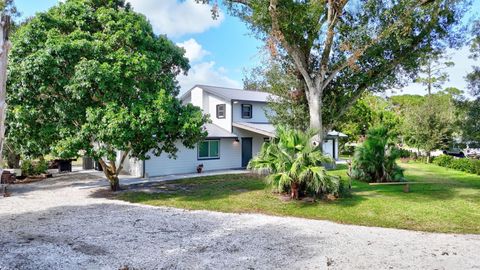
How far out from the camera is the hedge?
2203cm

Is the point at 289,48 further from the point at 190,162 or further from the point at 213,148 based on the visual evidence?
the point at 213,148

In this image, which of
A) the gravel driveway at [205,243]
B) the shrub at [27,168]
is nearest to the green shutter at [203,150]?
the shrub at [27,168]

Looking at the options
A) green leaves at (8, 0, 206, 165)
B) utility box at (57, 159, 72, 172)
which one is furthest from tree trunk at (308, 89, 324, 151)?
utility box at (57, 159, 72, 172)

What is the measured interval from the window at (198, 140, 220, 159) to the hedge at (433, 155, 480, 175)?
1675 cm

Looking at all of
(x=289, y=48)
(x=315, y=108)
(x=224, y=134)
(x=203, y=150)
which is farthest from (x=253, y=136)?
(x=289, y=48)

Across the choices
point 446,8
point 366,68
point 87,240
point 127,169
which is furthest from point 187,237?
point 127,169

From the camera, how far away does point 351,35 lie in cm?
1327

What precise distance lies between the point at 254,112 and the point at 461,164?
1507cm

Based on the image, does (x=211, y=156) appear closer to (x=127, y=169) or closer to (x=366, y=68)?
(x=127, y=169)

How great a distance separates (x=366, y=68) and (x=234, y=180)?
27.9 feet

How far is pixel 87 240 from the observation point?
7.71 meters

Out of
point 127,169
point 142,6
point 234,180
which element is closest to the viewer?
point 142,6

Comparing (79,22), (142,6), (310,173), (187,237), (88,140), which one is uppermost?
(142,6)

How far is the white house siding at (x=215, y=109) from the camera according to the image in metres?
24.7
